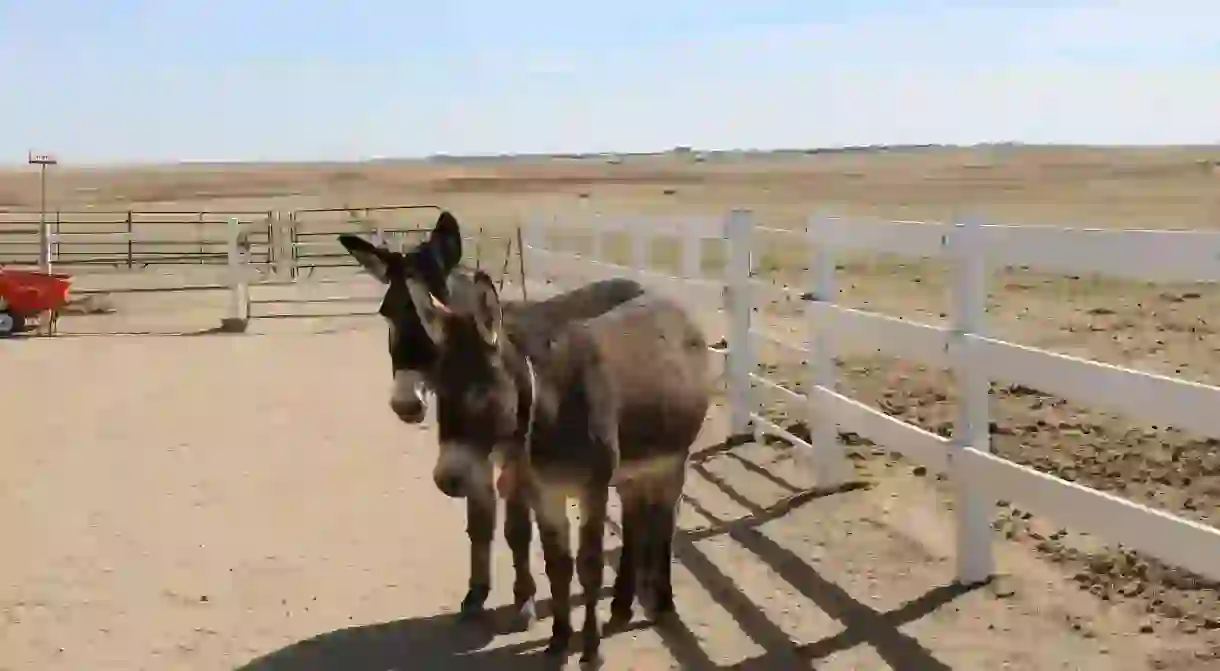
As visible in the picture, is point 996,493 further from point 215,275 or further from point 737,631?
point 215,275

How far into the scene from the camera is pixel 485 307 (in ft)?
12.7

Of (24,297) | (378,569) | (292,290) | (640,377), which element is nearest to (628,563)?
(640,377)

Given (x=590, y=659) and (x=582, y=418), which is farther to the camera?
(x=590, y=659)

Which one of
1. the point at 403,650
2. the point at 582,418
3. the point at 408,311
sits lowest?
the point at 403,650

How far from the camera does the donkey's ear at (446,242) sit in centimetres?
383

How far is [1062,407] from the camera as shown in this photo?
8195mm

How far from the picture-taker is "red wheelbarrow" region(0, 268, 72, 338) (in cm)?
1443

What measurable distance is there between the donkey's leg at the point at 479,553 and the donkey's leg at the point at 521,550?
0.48 feet

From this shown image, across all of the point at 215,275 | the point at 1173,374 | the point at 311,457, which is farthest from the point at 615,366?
the point at 215,275

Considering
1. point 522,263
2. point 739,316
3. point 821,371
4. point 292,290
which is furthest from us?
point 292,290

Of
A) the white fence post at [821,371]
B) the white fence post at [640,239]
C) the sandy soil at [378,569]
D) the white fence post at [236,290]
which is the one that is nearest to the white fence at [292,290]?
the white fence post at [236,290]

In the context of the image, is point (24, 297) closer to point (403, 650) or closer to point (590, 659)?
point (403, 650)

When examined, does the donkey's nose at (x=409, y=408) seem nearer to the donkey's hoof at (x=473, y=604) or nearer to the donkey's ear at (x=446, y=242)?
the donkey's ear at (x=446, y=242)

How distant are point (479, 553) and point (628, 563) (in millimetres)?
661
